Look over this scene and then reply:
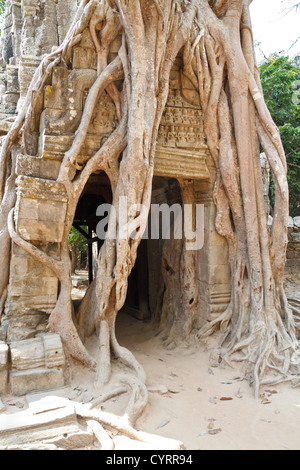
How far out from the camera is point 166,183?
17.0ft

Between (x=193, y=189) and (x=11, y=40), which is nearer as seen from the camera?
(x=193, y=189)

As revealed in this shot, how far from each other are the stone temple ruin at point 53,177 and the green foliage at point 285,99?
4984mm

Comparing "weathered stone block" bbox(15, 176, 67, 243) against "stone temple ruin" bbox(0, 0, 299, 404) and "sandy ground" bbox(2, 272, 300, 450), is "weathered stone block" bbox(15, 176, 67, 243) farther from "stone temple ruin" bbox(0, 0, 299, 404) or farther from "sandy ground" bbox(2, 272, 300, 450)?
"sandy ground" bbox(2, 272, 300, 450)

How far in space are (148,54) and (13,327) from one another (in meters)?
3.09

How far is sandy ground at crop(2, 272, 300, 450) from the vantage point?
2.52 m

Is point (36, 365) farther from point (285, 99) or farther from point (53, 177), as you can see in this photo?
point (285, 99)

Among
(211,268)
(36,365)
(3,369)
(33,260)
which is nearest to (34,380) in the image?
(36,365)

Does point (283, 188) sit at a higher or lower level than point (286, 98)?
lower

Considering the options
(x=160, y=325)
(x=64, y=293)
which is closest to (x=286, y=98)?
(x=160, y=325)

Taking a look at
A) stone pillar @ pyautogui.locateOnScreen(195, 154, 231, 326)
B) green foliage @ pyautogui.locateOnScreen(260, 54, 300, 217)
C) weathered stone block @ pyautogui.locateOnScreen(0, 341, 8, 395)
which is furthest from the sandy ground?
green foliage @ pyautogui.locateOnScreen(260, 54, 300, 217)

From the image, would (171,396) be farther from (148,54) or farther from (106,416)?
(148,54)

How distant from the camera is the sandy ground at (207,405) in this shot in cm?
252

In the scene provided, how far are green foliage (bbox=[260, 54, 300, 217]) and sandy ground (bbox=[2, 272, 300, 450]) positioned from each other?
626 centimetres

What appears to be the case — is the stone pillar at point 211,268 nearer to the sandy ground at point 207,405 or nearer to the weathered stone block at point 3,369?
the sandy ground at point 207,405
